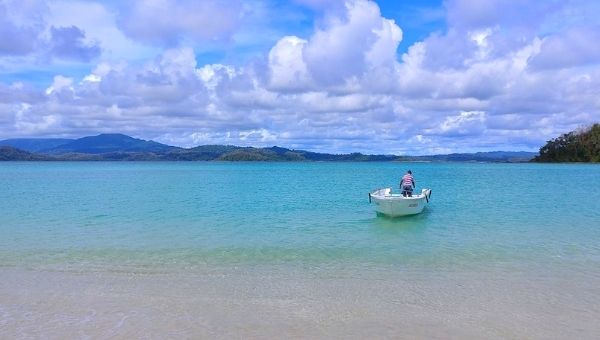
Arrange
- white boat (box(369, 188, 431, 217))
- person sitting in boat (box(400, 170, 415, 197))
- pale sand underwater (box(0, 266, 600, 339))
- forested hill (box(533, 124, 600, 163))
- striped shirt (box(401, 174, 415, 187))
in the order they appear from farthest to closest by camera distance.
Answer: forested hill (box(533, 124, 600, 163)) → striped shirt (box(401, 174, 415, 187)) → person sitting in boat (box(400, 170, 415, 197)) → white boat (box(369, 188, 431, 217)) → pale sand underwater (box(0, 266, 600, 339))

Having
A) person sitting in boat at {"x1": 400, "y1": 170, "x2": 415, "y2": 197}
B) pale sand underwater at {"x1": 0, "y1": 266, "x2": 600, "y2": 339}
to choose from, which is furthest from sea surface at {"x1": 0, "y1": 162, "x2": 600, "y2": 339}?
person sitting in boat at {"x1": 400, "y1": 170, "x2": 415, "y2": 197}

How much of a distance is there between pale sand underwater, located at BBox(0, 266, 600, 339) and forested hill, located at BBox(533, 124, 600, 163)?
160298 millimetres

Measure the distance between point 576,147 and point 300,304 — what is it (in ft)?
556

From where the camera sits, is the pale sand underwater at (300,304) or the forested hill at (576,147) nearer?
the pale sand underwater at (300,304)

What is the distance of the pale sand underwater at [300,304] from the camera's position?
8953mm

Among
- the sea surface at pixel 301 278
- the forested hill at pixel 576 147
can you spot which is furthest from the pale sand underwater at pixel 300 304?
Result: the forested hill at pixel 576 147

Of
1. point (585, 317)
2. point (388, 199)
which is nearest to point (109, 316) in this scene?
point (585, 317)

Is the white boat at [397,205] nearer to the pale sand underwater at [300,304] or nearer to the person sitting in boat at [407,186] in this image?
the person sitting in boat at [407,186]

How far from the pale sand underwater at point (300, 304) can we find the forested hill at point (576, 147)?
160 m

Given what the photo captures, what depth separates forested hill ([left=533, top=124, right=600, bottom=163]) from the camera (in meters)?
150

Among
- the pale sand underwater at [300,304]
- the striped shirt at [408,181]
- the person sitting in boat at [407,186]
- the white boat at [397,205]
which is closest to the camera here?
the pale sand underwater at [300,304]

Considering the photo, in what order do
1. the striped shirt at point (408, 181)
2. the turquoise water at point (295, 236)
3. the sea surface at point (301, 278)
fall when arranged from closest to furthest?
the sea surface at point (301, 278)
the turquoise water at point (295, 236)
the striped shirt at point (408, 181)

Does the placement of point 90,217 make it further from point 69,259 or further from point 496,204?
point 496,204

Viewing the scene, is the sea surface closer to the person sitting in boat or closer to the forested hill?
the person sitting in boat
